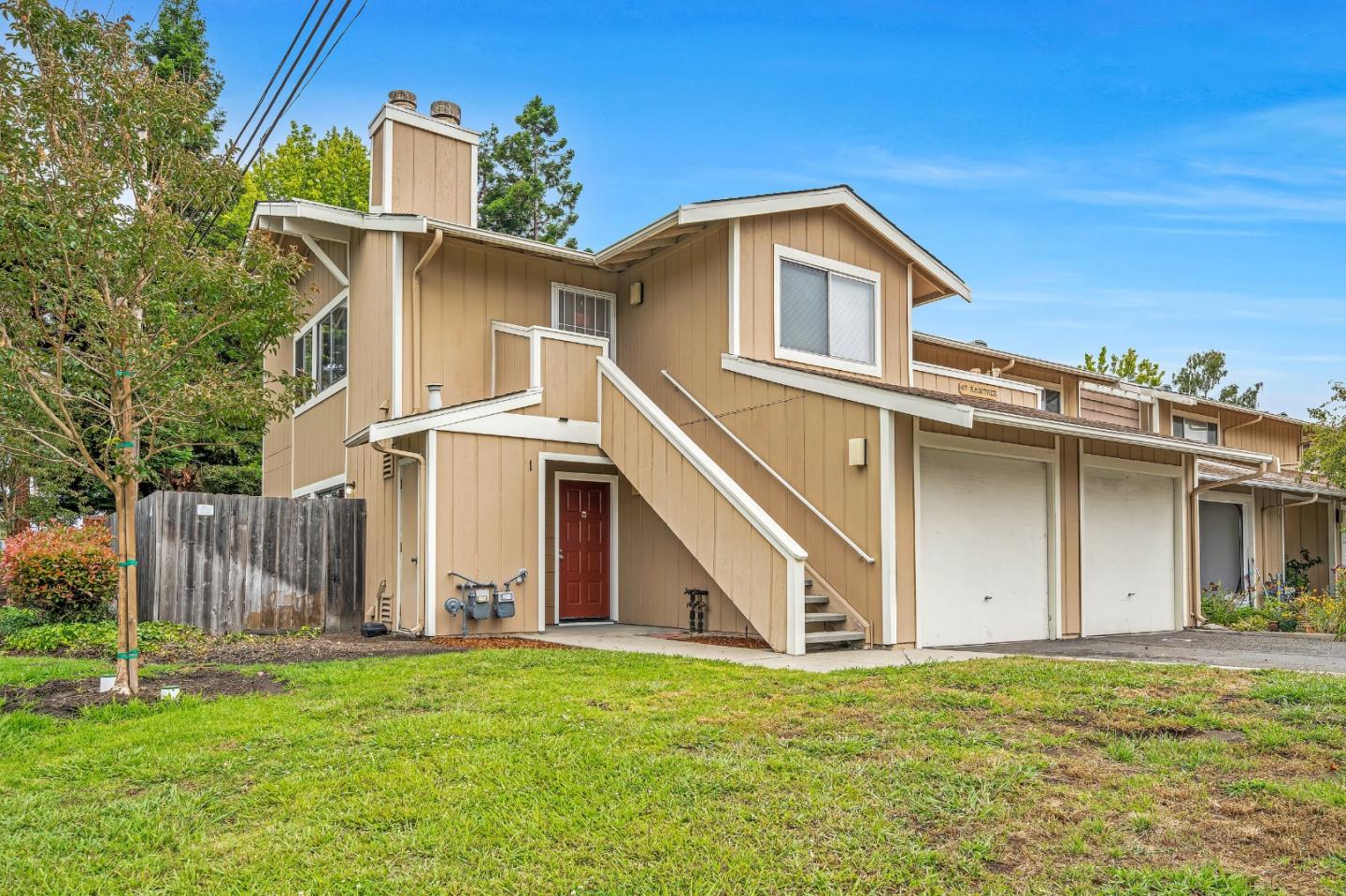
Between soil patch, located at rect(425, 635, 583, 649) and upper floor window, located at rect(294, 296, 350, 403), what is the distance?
5.39 meters

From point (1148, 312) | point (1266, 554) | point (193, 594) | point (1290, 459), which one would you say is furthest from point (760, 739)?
point (1148, 312)

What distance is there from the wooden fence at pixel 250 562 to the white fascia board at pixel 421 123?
551 centimetres

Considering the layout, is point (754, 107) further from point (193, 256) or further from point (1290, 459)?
point (1290, 459)

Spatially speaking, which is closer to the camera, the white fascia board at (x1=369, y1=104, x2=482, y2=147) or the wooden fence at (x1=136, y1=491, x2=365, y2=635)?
the wooden fence at (x1=136, y1=491, x2=365, y2=635)

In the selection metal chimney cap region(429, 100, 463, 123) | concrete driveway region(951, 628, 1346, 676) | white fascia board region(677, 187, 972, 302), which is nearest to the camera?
concrete driveway region(951, 628, 1346, 676)

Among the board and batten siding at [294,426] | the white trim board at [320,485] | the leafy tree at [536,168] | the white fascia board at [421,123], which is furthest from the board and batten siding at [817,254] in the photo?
the leafy tree at [536,168]

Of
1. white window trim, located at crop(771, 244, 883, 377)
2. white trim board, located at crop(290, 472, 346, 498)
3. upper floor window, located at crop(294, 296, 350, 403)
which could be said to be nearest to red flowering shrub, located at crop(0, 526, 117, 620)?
white trim board, located at crop(290, 472, 346, 498)

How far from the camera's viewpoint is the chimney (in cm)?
1284

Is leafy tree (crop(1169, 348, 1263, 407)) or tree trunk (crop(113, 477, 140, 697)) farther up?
leafy tree (crop(1169, 348, 1263, 407))

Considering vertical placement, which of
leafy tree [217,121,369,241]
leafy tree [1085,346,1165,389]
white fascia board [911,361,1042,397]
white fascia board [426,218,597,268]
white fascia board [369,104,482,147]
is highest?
Answer: leafy tree [217,121,369,241]

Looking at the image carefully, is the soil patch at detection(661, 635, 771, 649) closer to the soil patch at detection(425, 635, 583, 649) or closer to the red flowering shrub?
the soil patch at detection(425, 635, 583, 649)

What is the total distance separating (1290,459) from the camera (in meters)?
23.1

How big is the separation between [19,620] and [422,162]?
8.22 meters

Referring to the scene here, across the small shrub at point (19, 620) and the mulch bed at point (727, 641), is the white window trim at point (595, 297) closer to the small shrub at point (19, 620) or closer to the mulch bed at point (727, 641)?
the mulch bed at point (727, 641)
